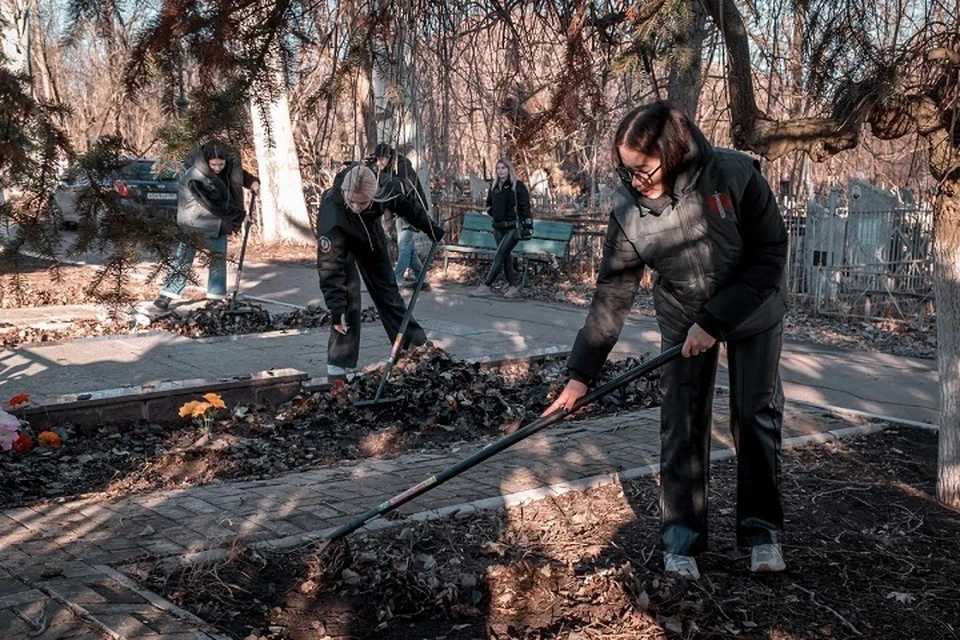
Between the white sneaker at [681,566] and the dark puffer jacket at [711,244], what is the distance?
843 millimetres

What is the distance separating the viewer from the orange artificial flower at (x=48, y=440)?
20.3 ft

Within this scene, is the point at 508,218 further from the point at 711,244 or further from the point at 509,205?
the point at 711,244

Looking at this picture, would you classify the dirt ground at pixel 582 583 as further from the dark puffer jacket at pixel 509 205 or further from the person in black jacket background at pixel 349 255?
the dark puffer jacket at pixel 509 205

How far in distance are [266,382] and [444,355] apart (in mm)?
1289

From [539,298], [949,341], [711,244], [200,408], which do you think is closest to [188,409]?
[200,408]

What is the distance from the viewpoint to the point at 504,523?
491cm

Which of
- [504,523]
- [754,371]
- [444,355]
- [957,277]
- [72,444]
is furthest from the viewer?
[444,355]

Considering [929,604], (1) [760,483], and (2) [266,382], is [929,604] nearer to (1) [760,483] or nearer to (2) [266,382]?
(1) [760,483]

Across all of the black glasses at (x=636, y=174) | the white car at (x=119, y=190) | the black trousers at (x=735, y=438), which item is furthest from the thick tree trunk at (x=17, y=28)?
the black trousers at (x=735, y=438)

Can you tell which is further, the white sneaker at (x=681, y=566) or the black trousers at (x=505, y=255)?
the black trousers at (x=505, y=255)

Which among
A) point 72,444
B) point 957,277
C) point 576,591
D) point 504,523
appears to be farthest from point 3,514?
point 957,277

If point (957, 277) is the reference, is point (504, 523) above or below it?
below

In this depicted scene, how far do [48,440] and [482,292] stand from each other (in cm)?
928

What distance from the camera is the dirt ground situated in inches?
152
